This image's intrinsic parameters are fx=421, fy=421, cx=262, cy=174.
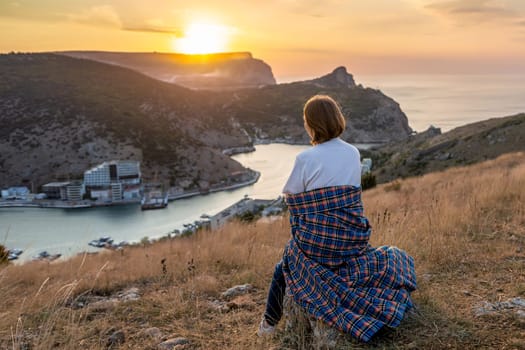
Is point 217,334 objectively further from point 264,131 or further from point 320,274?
point 264,131

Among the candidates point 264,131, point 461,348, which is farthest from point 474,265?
point 264,131

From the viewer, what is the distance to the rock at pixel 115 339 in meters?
2.41

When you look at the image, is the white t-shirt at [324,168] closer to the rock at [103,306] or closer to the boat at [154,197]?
the rock at [103,306]

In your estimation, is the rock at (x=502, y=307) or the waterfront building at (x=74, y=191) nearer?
the rock at (x=502, y=307)

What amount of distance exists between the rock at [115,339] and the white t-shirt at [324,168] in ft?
4.31

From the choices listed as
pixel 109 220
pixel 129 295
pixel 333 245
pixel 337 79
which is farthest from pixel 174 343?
pixel 337 79

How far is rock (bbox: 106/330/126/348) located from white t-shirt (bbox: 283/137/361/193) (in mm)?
1313

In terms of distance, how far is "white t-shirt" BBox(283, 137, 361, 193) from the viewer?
2.11 m

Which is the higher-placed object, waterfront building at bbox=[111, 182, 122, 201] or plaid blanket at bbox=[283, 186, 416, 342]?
plaid blanket at bbox=[283, 186, 416, 342]

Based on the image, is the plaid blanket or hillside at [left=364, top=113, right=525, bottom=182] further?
hillside at [left=364, top=113, right=525, bottom=182]

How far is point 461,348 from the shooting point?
1.92 m

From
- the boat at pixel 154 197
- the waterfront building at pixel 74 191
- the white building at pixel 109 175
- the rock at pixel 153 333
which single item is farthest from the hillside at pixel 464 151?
the waterfront building at pixel 74 191

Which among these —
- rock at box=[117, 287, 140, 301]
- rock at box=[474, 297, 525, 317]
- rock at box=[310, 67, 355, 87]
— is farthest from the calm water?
rock at box=[310, 67, 355, 87]

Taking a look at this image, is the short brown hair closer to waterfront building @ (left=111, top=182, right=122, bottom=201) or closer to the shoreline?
the shoreline
